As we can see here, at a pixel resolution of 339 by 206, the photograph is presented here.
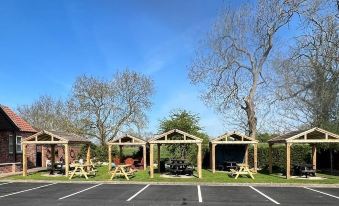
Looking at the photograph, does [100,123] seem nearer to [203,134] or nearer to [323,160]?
[203,134]

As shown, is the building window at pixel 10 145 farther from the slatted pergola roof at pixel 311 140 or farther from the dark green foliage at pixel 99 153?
the slatted pergola roof at pixel 311 140

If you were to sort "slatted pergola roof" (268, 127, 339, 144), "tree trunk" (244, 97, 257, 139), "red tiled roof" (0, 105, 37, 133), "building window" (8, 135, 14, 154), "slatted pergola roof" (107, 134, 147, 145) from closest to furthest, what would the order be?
"slatted pergola roof" (268, 127, 339, 144)
"slatted pergola roof" (107, 134, 147, 145)
"building window" (8, 135, 14, 154)
"red tiled roof" (0, 105, 37, 133)
"tree trunk" (244, 97, 257, 139)

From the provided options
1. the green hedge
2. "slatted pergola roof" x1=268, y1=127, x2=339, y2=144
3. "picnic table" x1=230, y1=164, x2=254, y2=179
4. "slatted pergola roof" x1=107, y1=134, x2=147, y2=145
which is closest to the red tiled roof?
"slatted pergola roof" x1=107, y1=134, x2=147, y2=145

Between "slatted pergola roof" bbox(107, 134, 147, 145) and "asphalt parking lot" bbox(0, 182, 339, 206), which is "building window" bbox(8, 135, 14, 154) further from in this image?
"asphalt parking lot" bbox(0, 182, 339, 206)

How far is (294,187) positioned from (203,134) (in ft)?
61.5

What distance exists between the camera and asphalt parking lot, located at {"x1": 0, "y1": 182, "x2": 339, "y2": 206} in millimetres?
14812

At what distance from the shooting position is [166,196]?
54.1ft

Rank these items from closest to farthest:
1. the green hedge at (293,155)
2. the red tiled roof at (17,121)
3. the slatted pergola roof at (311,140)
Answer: the slatted pergola roof at (311,140) → the green hedge at (293,155) → the red tiled roof at (17,121)

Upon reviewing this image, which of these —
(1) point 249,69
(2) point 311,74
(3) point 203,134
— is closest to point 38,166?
(3) point 203,134

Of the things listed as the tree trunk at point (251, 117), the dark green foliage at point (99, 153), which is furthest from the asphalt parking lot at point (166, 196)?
the dark green foliage at point (99, 153)

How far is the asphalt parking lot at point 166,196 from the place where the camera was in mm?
14812

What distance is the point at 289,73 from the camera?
3762 cm

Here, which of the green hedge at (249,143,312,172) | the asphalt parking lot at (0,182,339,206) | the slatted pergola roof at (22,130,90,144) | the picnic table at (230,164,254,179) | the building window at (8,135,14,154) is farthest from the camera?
the green hedge at (249,143,312,172)

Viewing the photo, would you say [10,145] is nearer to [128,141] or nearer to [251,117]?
[128,141]
